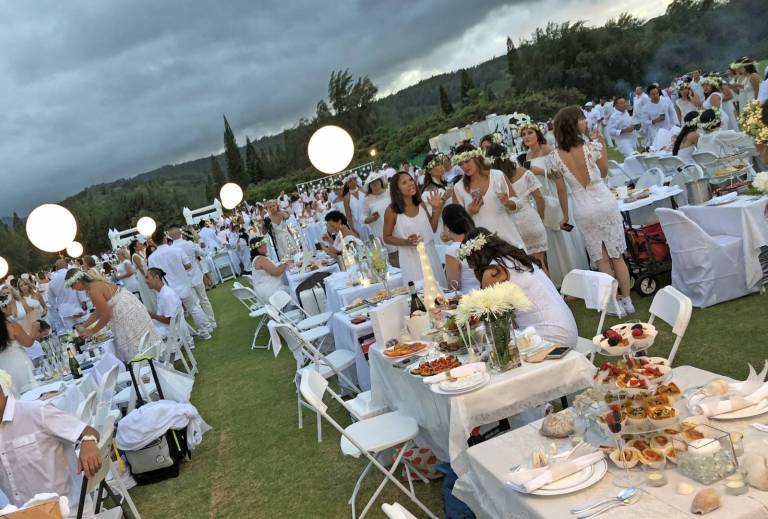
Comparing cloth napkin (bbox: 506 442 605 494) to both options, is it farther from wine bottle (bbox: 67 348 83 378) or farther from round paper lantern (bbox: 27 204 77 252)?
round paper lantern (bbox: 27 204 77 252)

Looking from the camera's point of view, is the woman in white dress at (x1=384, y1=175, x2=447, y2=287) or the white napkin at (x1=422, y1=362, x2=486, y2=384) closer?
the white napkin at (x1=422, y1=362, x2=486, y2=384)

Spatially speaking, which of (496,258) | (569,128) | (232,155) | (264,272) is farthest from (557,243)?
(232,155)

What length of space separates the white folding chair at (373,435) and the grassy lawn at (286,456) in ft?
0.91

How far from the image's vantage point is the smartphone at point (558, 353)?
3.17 m

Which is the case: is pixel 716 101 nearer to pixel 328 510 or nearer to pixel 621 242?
pixel 621 242

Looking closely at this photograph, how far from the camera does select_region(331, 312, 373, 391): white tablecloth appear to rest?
5.28 meters

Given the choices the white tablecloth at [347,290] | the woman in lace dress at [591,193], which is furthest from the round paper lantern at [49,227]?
the woman in lace dress at [591,193]

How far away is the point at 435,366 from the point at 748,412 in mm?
1656

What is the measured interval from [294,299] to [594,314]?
4.21m

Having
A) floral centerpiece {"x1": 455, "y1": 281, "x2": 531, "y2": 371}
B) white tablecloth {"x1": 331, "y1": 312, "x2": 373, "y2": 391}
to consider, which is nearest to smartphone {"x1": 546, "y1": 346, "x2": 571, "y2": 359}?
floral centerpiece {"x1": 455, "y1": 281, "x2": 531, "y2": 371}

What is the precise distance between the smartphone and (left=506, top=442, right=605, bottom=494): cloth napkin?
40.2 inches

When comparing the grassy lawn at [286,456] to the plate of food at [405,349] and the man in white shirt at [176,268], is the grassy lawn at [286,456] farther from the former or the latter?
the man in white shirt at [176,268]

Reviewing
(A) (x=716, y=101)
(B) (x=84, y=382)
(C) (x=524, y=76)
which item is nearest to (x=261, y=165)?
(C) (x=524, y=76)

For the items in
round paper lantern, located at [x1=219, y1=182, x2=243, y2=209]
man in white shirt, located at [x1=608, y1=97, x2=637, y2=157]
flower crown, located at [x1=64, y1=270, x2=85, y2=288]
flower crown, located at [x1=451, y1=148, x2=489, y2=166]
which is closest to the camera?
flower crown, located at [x1=451, y1=148, x2=489, y2=166]
